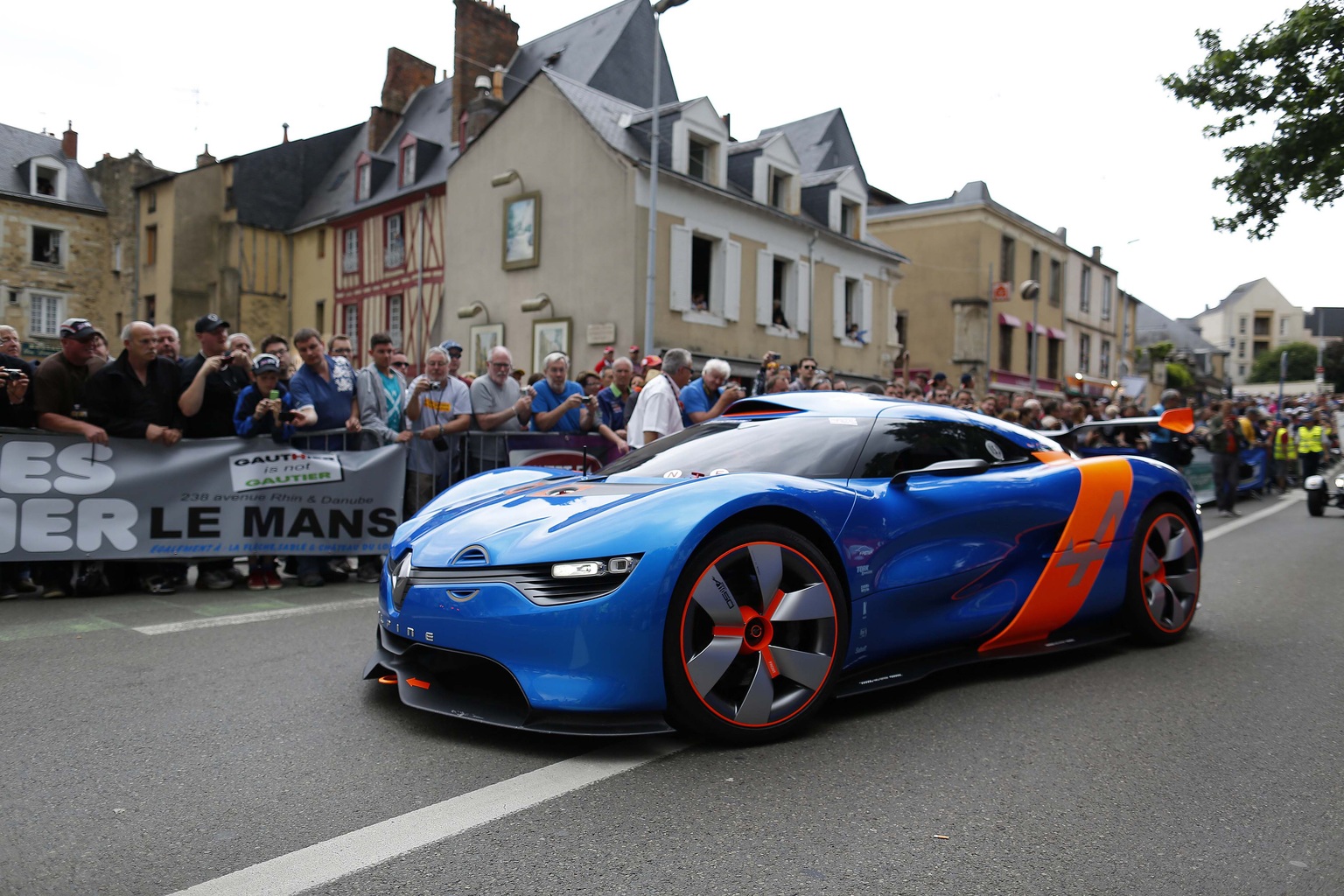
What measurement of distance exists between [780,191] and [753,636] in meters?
24.0

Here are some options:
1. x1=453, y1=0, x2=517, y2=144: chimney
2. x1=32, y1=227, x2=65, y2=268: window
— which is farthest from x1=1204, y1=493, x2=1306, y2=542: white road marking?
x1=32, y1=227, x2=65, y2=268: window

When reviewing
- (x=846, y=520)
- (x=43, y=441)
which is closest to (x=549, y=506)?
(x=846, y=520)

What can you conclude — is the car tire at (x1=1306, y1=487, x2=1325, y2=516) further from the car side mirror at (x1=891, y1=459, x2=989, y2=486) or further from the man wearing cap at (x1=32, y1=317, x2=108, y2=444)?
the man wearing cap at (x1=32, y1=317, x2=108, y2=444)

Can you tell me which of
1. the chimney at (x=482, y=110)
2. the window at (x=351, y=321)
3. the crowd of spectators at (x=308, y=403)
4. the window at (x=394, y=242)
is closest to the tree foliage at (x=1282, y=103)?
the crowd of spectators at (x=308, y=403)

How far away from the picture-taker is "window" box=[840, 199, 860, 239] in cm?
2842

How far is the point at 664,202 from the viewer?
867 inches

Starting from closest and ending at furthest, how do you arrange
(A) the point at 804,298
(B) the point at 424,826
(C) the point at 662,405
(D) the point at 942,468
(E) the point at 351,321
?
(B) the point at 424,826
(D) the point at 942,468
(C) the point at 662,405
(A) the point at 804,298
(E) the point at 351,321

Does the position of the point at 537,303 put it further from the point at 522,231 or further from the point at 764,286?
the point at 764,286

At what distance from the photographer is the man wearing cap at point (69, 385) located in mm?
6715

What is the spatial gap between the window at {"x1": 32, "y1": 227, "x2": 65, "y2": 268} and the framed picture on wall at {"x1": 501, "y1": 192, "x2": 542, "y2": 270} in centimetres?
2562

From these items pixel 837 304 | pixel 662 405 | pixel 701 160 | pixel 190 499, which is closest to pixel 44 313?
pixel 701 160

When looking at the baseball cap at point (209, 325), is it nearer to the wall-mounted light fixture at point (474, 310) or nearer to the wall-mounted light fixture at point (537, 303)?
the wall-mounted light fixture at point (537, 303)

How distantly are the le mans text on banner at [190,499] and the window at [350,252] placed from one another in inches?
1000

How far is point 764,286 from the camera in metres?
24.7
